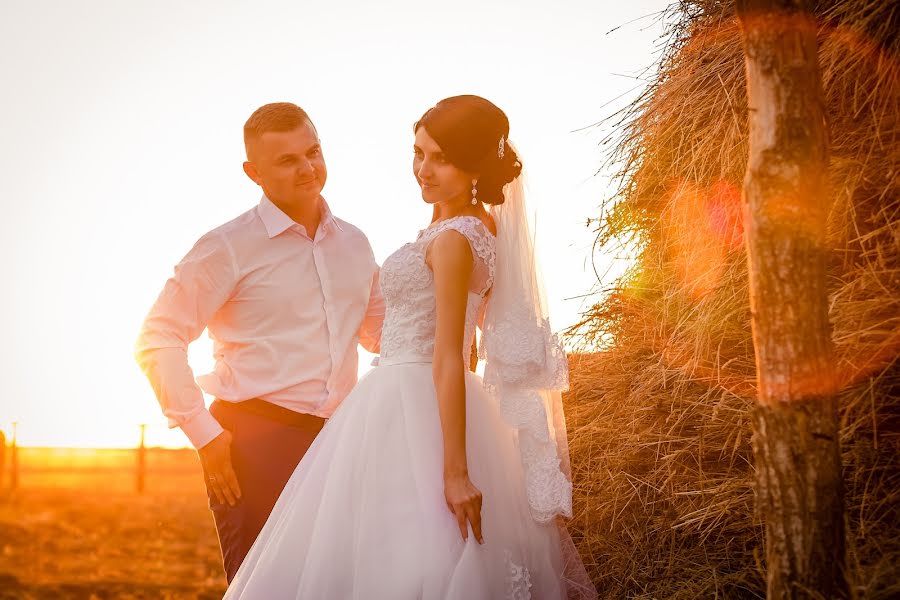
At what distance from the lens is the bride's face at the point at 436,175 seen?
3447 mm

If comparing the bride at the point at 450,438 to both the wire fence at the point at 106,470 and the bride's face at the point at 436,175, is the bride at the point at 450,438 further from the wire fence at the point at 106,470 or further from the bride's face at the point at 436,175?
the wire fence at the point at 106,470

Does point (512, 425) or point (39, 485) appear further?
point (39, 485)

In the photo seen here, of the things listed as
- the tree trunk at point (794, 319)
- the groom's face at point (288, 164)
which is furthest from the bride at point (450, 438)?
the tree trunk at point (794, 319)

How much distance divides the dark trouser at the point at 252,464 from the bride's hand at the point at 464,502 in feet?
4.73

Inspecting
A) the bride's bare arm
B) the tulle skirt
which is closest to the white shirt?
the tulle skirt

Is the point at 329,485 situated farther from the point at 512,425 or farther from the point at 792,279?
the point at 792,279

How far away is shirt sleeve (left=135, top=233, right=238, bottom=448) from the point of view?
3887 mm

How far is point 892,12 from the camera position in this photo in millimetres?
2768

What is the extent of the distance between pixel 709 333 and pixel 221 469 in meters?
2.46

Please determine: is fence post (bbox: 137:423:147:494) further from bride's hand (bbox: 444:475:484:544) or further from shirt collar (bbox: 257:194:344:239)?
bride's hand (bbox: 444:475:484:544)

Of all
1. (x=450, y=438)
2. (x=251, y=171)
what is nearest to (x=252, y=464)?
(x=450, y=438)

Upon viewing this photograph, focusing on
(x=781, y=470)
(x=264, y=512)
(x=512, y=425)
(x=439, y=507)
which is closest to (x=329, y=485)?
(x=439, y=507)

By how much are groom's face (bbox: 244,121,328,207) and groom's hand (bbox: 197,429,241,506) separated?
135 cm

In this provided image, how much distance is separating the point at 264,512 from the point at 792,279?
9.77ft
